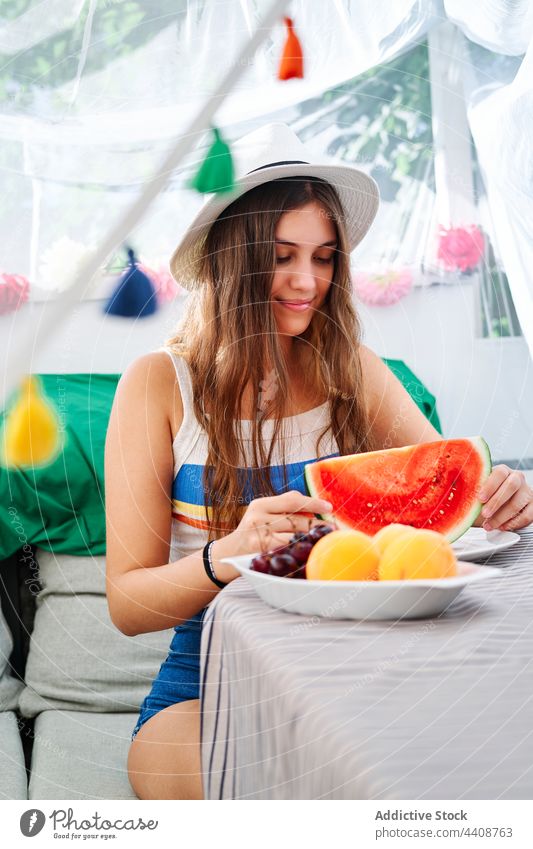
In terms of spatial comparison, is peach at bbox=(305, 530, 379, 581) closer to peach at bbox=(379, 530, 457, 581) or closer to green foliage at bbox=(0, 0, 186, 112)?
peach at bbox=(379, 530, 457, 581)

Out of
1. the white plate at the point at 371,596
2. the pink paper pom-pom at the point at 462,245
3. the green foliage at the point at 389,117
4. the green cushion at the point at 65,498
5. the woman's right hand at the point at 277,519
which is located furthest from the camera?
the pink paper pom-pom at the point at 462,245

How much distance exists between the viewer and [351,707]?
36cm

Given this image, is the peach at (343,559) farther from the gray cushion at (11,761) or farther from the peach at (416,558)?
the gray cushion at (11,761)

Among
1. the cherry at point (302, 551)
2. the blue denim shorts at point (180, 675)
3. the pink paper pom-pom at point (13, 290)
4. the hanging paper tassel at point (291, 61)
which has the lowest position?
the blue denim shorts at point (180, 675)

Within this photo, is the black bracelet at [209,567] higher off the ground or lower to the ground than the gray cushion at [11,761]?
higher

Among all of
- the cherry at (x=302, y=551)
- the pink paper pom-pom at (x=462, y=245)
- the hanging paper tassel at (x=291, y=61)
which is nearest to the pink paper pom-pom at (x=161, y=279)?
the hanging paper tassel at (x=291, y=61)

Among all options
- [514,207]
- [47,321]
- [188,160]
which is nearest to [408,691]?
[47,321]

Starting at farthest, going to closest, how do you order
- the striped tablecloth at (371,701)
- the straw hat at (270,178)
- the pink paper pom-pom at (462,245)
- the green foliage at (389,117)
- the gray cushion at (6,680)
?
the pink paper pom-pom at (462,245) < the green foliage at (389,117) < the gray cushion at (6,680) < the straw hat at (270,178) < the striped tablecloth at (371,701)

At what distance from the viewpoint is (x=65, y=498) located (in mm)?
1319

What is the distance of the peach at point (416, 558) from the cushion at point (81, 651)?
0.63 m

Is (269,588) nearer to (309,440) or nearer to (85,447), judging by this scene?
(309,440)

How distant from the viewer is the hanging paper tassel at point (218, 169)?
0.83 metres

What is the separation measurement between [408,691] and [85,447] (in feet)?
3.29

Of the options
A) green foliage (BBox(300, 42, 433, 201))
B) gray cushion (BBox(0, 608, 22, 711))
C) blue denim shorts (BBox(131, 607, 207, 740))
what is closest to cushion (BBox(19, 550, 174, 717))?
gray cushion (BBox(0, 608, 22, 711))
